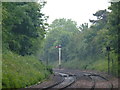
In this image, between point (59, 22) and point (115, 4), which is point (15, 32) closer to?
point (115, 4)

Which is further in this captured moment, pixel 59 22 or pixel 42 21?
pixel 59 22

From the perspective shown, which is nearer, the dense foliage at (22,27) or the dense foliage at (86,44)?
the dense foliage at (22,27)

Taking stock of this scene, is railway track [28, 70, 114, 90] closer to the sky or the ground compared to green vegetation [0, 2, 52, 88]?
closer to the ground

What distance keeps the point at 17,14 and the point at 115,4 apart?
10.3 m

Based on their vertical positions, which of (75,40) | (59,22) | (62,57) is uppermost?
(59,22)

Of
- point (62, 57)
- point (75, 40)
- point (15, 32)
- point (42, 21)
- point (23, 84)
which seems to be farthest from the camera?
point (62, 57)

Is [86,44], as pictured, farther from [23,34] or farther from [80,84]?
[80,84]

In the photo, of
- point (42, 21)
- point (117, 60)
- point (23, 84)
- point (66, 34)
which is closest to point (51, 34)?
point (66, 34)

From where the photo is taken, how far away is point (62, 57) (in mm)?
73250

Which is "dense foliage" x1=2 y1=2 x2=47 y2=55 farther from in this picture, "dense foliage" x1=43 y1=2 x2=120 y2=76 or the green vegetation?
"dense foliage" x1=43 y1=2 x2=120 y2=76

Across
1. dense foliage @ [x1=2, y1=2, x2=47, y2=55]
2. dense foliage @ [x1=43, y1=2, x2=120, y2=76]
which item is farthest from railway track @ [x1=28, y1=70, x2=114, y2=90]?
dense foliage @ [x1=2, y1=2, x2=47, y2=55]

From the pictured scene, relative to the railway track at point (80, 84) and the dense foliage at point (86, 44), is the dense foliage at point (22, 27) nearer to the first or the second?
the railway track at point (80, 84)

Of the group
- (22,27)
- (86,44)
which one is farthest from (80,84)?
(86,44)

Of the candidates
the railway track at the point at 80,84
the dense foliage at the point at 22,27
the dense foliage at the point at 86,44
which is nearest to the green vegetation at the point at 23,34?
the dense foliage at the point at 22,27
